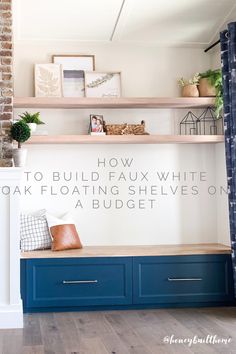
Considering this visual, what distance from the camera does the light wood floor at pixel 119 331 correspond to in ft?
11.6

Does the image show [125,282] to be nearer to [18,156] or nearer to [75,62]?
[18,156]

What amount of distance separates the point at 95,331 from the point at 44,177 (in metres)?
1.84

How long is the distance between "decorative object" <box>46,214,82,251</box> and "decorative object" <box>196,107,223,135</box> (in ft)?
5.62

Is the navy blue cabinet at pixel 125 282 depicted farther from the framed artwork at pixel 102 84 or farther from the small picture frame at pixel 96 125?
the framed artwork at pixel 102 84

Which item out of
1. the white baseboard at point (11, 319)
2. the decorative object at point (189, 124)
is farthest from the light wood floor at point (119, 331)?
the decorative object at point (189, 124)

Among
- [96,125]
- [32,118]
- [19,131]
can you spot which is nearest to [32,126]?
[32,118]

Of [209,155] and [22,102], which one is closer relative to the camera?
[22,102]

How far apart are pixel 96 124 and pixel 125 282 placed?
1.60 m

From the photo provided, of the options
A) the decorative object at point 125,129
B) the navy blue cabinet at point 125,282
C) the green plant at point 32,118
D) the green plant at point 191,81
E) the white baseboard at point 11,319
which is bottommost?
the white baseboard at point 11,319

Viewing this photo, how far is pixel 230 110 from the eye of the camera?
4555 mm

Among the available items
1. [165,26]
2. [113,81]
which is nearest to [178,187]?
[113,81]

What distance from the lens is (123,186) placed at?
211 inches

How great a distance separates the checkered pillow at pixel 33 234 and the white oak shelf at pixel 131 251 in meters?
0.10

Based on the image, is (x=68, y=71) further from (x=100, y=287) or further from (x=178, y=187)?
(x=100, y=287)
